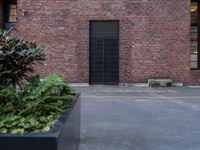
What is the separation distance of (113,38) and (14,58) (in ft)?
54.6

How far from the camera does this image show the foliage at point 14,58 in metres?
5.73

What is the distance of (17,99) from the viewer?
559 centimetres

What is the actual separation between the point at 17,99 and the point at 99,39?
55.4 ft

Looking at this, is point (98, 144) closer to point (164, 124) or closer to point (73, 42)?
point (164, 124)

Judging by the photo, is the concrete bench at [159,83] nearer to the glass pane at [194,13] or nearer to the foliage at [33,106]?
the glass pane at [194,13]

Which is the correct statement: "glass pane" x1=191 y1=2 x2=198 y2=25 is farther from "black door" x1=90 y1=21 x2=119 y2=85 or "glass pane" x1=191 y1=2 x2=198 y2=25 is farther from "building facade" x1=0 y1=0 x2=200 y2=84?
"black door" x1=90 y1=21 x2=119 y2=85

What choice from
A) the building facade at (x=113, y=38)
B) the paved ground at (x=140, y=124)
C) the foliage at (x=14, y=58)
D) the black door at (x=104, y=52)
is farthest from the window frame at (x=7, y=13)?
the foliage at (x=14, y=58)

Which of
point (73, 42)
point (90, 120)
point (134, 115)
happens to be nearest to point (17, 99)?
point (90, 120)

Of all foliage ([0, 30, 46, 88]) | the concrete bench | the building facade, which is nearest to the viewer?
foliage ([0, 30, 46, 88])

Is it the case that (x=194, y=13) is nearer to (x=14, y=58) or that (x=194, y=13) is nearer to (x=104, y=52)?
(x=104, y=52)

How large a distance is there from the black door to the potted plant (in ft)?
48.9

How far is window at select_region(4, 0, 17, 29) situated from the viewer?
77.4ft

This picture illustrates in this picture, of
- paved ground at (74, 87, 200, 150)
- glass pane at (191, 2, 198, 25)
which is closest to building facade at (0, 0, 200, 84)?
glass pane at (191, 2, 198, 25)

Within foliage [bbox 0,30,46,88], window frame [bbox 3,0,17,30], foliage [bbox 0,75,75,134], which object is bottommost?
foliage [bbox 0,75,75,134]
